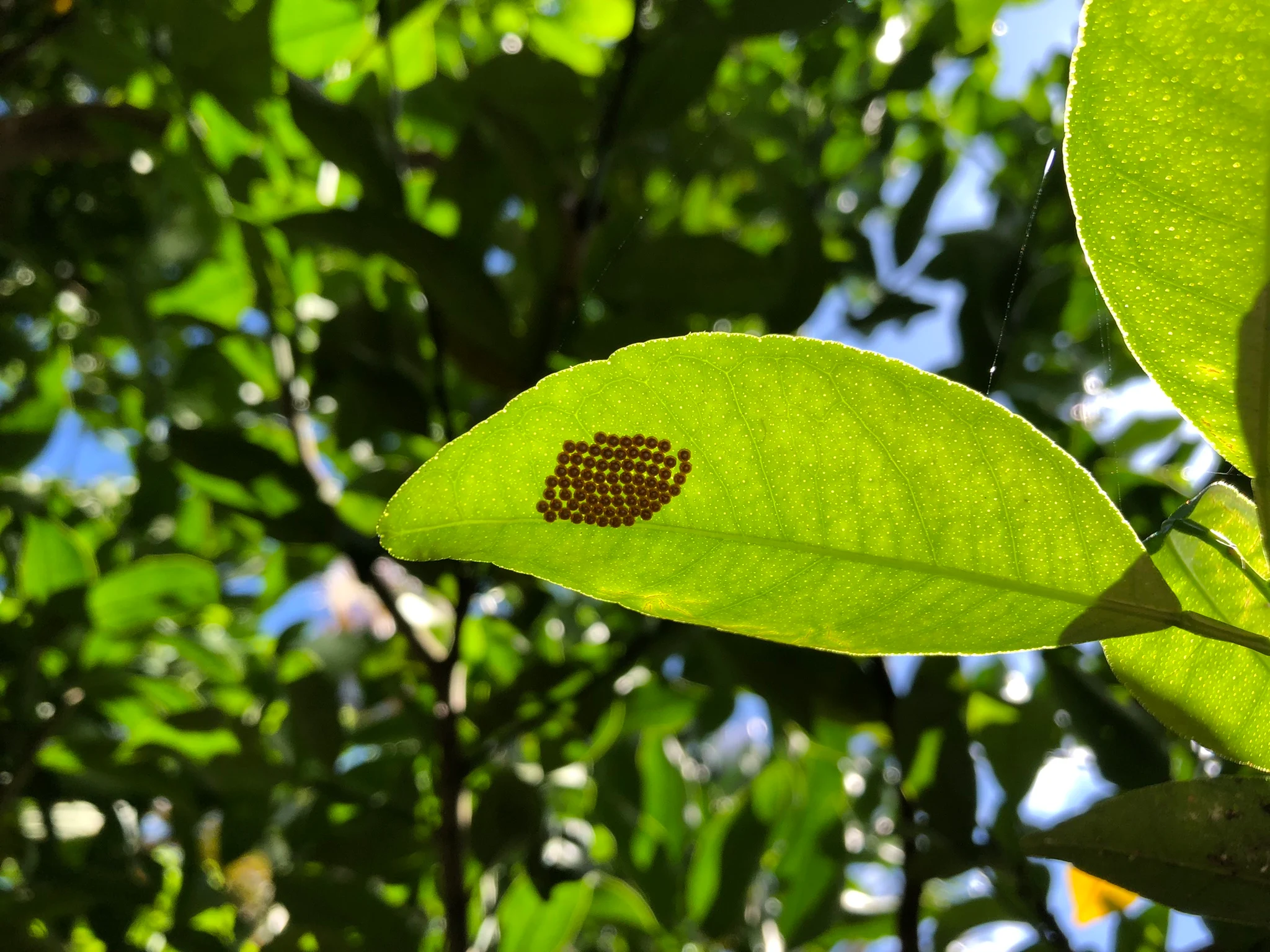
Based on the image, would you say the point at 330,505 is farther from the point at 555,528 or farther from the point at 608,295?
the point at 555,528

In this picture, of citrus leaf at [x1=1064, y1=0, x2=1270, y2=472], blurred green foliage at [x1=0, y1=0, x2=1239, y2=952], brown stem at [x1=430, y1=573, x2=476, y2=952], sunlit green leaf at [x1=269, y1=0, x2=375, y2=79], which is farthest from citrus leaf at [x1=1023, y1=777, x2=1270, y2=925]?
sunlit green leaf at [x1=269, y1=0, x2=375, y2=79]

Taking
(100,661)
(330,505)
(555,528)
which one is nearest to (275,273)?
(330,505)

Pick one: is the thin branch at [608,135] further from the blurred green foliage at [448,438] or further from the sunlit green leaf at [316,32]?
the sunlit green leaf at [316,32]

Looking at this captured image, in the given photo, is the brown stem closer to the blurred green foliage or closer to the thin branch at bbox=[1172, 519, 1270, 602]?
the blurred green foliage

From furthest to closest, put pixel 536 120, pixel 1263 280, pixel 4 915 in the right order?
1. pixel 536 120
2. pixel 4 915
3. pixel 1263 280

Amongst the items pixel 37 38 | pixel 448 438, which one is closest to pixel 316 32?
pixel 37 38

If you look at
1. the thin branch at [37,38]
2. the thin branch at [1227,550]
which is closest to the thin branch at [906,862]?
the thin branch at [1227,550]
